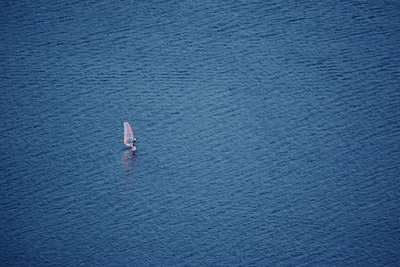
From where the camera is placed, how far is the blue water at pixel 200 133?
7.70m

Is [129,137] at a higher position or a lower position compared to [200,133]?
lower

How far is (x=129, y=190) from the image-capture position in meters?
8.20

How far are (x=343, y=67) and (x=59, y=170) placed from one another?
4.75 metres

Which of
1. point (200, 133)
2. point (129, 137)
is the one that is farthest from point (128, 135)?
point (200, 133)

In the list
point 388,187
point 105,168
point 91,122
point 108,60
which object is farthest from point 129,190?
point 388,187

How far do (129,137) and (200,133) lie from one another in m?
1.04

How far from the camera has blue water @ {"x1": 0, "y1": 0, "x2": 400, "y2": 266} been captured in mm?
7695

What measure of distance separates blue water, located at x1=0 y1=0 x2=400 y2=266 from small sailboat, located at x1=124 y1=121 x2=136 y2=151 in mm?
152

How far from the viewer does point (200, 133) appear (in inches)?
361

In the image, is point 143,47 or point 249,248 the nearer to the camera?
point 249,248

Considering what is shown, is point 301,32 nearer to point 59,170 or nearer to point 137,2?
point 137,2

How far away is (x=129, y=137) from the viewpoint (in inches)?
344

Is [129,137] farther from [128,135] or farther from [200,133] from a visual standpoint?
[200,133]

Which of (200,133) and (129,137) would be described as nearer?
(129,137)
